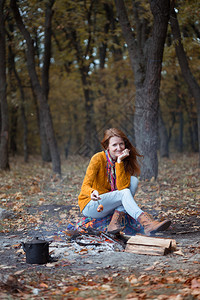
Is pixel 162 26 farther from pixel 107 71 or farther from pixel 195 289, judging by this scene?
pixel 107 71

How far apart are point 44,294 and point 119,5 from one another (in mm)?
9757

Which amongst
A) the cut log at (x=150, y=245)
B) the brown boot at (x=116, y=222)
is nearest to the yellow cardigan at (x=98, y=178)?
the brown boot at (x=116, y=222)

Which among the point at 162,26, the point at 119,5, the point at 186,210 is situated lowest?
the point at 186,210

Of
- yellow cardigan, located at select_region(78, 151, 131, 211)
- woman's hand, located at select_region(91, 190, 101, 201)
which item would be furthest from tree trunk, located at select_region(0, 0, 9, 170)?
woman's hand, located at select_region(91, 190, 101, 201)

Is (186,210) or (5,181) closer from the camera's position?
(186,210)

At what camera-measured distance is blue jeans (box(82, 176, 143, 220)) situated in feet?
17.8

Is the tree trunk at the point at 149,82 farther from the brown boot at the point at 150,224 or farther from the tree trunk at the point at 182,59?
the brown boot at the point at 150,224

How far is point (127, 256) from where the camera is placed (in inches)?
189

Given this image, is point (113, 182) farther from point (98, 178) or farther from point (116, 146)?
point (116, 146)

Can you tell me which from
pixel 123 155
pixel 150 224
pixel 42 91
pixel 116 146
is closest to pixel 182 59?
pixel 42 91

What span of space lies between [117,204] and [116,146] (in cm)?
82

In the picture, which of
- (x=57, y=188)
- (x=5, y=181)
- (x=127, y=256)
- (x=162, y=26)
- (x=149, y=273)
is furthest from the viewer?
(x=5, y=181)

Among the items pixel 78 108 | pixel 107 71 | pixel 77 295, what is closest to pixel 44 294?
pixel 77 295

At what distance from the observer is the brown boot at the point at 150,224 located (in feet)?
17.1
